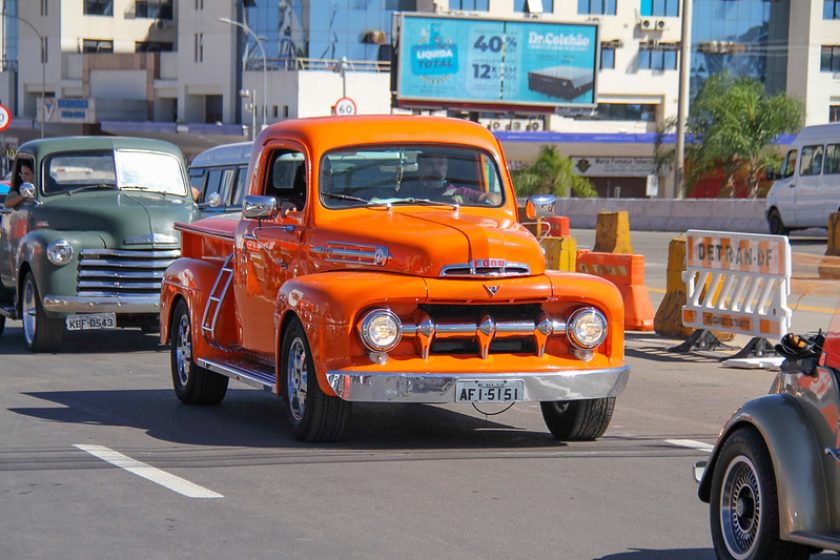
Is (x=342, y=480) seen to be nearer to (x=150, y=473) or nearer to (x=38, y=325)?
(x=150, y=473)

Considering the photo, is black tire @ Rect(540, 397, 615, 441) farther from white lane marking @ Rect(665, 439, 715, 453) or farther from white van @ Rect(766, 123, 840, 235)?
white van @ Rect(766, 123, 840, 235)

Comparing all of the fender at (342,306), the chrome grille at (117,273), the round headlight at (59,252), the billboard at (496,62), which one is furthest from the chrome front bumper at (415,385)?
the billboard at (496,62)

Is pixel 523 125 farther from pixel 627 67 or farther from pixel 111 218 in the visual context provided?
pixel 111 218

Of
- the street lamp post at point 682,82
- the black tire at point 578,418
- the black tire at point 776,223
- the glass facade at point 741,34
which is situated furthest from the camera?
the glass facade at point 741,34

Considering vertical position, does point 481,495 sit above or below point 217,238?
below

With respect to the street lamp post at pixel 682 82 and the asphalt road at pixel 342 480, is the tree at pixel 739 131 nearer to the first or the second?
the street lamp post at pixel 682 82

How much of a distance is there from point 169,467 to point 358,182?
2526 mm

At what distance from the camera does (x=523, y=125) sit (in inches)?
3017

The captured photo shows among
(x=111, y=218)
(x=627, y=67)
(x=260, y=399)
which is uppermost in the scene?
(x=627, y=67)

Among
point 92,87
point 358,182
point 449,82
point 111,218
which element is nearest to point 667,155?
point 449,82

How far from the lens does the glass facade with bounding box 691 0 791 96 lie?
81.8 m

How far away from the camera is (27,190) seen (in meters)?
15.4

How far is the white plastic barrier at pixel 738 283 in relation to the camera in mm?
13664

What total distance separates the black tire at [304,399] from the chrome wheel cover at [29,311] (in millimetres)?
6198
